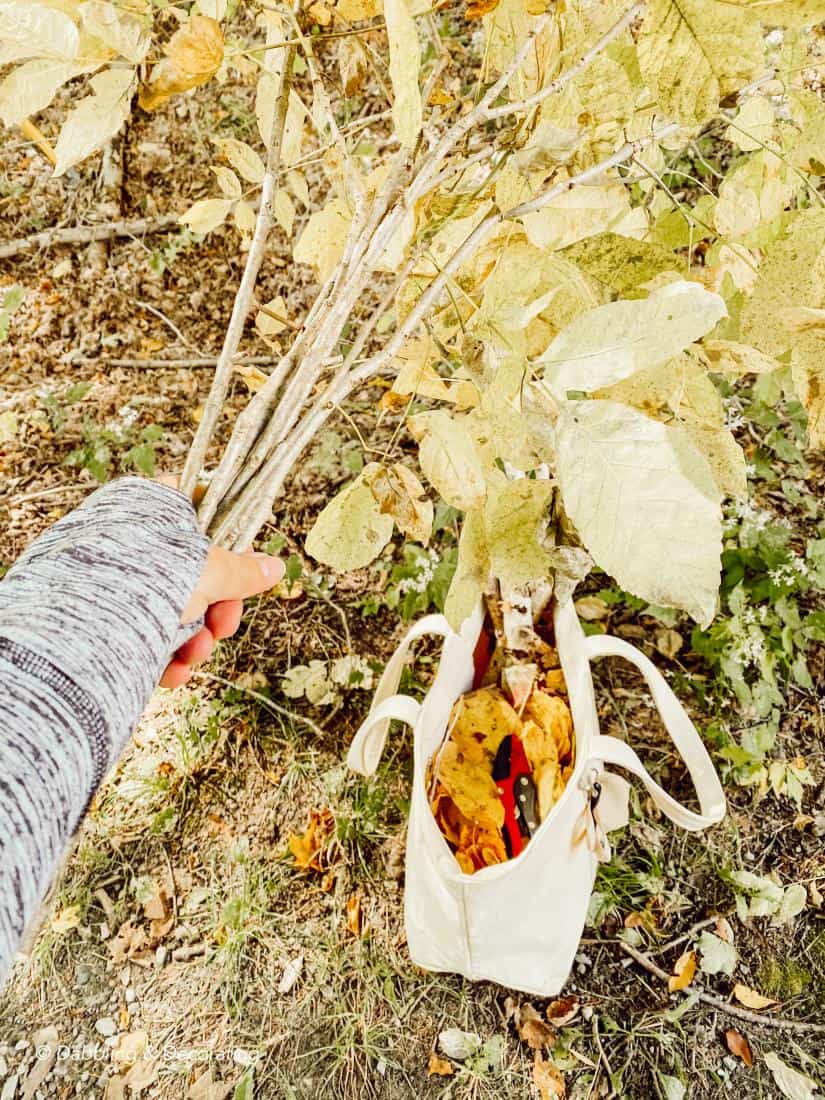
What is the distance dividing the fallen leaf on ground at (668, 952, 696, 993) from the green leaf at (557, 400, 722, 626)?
4.31 ft

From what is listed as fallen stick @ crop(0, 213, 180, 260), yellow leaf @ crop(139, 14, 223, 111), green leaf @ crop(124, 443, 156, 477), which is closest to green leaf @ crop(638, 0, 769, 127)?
yellow leaf @ crop(139, 14, 223, 111)

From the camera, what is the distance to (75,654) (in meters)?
0.58

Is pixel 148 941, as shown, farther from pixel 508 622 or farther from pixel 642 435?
pixel 642 435

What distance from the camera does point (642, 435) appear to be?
368 millimetres

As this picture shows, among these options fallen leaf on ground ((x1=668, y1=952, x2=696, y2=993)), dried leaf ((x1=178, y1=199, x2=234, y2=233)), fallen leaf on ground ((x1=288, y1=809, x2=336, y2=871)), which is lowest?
fallen leaf on ground ((x1=668, y1=952, x2=696, y2=993))

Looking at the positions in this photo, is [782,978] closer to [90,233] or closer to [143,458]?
[143,458]

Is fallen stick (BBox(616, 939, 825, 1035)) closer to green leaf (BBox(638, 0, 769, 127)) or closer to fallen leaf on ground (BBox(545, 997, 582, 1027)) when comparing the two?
fallen leaf on ground (BBox(545, 997, 582, 1027))

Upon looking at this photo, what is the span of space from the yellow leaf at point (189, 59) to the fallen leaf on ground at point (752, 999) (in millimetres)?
1604

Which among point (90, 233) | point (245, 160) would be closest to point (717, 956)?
point (245, 160)

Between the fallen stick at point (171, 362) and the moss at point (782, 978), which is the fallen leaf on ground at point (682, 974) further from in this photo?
the fallen stick at point (171, 362)

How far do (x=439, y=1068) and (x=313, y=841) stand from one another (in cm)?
47

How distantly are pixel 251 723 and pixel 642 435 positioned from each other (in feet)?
4.90

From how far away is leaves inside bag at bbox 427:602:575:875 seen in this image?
119 cm

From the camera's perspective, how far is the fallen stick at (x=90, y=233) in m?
2.46
